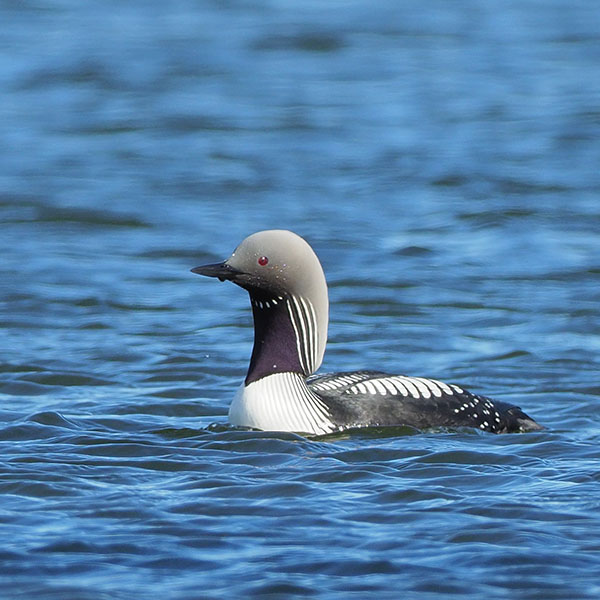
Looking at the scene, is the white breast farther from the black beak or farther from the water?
the black beak

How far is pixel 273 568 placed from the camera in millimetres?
5055

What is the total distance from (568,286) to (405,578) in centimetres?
549

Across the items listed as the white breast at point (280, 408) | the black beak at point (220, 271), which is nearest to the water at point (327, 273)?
the white breast at point (280, 408)

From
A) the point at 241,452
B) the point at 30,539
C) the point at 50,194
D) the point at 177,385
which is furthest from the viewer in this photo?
the point at 50,194

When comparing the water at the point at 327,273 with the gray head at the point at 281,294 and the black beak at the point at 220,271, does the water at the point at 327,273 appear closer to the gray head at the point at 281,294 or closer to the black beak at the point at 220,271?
the gray head at the point at 281,294

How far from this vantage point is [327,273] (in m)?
10.6

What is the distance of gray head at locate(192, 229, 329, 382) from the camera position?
22.2ft

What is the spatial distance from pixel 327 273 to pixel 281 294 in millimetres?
3681

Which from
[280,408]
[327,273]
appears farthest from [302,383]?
[327,273]

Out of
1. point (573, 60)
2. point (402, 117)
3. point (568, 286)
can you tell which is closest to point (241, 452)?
point (568, 286)

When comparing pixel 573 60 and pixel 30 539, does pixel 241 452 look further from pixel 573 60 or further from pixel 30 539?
pixel 573 60

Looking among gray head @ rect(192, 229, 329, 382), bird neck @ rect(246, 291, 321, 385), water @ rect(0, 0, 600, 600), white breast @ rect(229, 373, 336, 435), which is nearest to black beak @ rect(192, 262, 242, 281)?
gray head @ rect(192, 229, 329, 382)

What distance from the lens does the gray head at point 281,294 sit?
677cm

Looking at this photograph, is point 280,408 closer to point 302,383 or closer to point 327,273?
point 302,383
